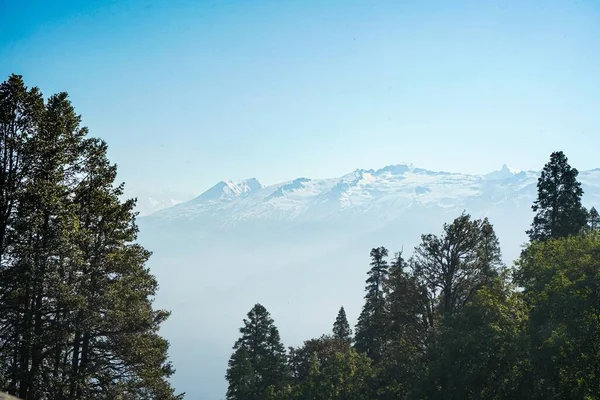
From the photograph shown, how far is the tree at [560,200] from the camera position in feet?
147

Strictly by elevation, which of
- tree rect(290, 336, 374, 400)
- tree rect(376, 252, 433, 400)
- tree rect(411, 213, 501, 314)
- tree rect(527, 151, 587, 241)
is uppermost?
tree rect(527, 151, 587, 241)

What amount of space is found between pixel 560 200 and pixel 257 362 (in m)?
36.6

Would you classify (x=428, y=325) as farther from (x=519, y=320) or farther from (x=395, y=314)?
(x=519, y=320)

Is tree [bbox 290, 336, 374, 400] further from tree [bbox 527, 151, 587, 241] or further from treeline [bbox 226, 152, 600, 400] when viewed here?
tree [bbox 527, 151, 587, 241]

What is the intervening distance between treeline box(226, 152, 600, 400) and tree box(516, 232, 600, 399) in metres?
0.05

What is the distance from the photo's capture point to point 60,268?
61.5 feet

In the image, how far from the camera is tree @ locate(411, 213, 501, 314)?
3312cm

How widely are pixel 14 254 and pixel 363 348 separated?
150 ft

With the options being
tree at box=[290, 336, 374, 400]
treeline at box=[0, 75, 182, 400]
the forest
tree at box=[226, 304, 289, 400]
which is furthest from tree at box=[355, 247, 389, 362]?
treeline at box=[0, 75, 182, 400]

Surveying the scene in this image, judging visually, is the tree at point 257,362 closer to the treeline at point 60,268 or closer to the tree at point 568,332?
the treeline at point 60,268

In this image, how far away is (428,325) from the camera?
3394 cm

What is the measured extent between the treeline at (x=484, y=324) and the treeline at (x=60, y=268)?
53.1ft

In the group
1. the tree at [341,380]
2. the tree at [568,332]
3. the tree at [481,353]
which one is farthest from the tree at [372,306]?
the tree at [568,332]

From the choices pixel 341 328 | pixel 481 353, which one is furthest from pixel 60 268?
pixel 341 328
